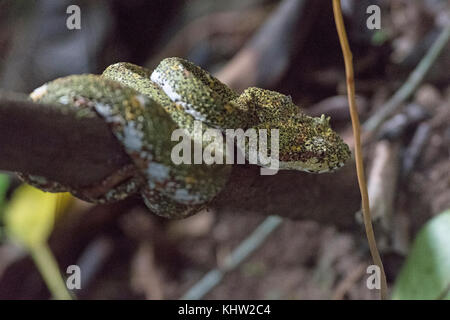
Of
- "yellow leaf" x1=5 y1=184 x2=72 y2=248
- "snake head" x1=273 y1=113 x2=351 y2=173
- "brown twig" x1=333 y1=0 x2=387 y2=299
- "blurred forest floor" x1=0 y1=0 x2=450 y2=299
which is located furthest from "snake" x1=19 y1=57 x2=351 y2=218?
"yellow leaf" x1=5 y1=184 x2=72 y2=248

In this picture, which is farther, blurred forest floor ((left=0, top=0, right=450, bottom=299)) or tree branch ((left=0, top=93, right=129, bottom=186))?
blurred forest floor ((left=0, top=0, right=450, bottom=299))

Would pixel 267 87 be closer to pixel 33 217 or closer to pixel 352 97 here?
pixel 352 97

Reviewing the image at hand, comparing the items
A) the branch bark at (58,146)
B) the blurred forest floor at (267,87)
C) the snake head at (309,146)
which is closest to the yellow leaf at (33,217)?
the blurred forest floor at (267,87)

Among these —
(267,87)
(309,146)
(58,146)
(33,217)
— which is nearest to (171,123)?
(58,146)

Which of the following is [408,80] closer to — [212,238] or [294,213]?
[294,213]

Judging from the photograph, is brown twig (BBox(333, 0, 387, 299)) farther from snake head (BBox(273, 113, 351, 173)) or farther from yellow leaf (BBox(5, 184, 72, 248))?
yellow leaf (BBox(5, 184, 72, 248))
